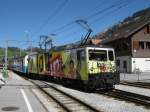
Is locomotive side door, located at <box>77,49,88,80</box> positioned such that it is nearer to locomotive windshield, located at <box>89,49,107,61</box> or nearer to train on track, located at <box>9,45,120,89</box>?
train on track, located at <box>9,45,120,89</box>

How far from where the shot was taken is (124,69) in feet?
166

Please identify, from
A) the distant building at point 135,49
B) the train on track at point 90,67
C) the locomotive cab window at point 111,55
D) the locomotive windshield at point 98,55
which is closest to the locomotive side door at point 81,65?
the train on track at point 90,67

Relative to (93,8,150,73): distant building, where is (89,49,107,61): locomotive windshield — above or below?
below

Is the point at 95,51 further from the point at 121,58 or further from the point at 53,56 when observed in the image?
the point at 121,58

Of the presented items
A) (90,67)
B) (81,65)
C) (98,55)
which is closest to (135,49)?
(98,55)

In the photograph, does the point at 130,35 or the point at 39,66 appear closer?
the point at 39,66

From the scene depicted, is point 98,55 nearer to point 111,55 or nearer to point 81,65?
point 111,55

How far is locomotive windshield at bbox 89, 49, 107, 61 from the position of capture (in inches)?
804

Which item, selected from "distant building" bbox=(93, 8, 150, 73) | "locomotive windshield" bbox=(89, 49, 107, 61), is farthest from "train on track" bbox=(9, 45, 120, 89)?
"distant building" bbox=(93, 8, 150, 73)

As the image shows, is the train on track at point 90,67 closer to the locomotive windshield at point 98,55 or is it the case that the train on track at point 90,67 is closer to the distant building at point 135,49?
the locomotive windshield at point 98,55

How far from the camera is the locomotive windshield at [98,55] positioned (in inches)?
804

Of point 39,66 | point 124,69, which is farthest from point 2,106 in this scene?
point 124,69

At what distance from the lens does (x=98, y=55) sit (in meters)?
20.9

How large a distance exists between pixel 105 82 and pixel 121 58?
3299 centimetres
